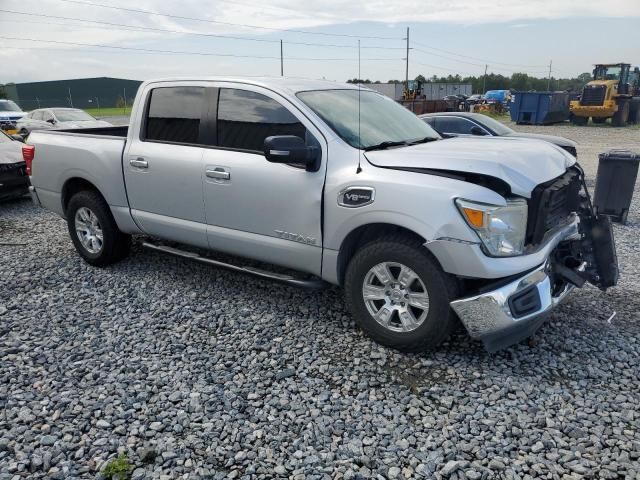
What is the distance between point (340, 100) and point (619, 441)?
10.2 ft

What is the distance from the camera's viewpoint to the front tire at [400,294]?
11.3 feet

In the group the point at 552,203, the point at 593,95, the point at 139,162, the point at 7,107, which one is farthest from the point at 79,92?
the point at 552,203

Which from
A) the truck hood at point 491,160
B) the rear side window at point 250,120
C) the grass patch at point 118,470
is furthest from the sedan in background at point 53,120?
the grass patch at point 118,470

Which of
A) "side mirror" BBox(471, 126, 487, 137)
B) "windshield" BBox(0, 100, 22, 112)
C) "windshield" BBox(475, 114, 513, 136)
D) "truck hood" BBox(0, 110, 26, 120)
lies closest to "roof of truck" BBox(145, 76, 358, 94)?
"side mirror" BBox(471, 126, 487, 137)

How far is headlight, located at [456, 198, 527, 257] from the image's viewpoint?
10.7ft

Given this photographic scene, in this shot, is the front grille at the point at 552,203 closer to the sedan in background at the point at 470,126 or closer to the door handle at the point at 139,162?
the door handle at the point at 139,162

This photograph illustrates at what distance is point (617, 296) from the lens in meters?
4.75

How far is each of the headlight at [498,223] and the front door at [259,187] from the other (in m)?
1.13

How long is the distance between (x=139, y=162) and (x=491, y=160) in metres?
3.19

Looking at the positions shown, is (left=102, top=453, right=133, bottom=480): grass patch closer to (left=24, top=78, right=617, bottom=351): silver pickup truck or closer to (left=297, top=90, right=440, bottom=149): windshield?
(left=24, top=78, right=617, bottom=351): silver pickup truck

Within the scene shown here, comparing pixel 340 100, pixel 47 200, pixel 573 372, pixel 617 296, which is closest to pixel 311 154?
pixel 340 100

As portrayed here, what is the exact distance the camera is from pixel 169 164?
4684 millimetres

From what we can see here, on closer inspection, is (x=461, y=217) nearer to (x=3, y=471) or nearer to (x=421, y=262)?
(x=421, y=262)

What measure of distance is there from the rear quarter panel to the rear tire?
0.18 m
